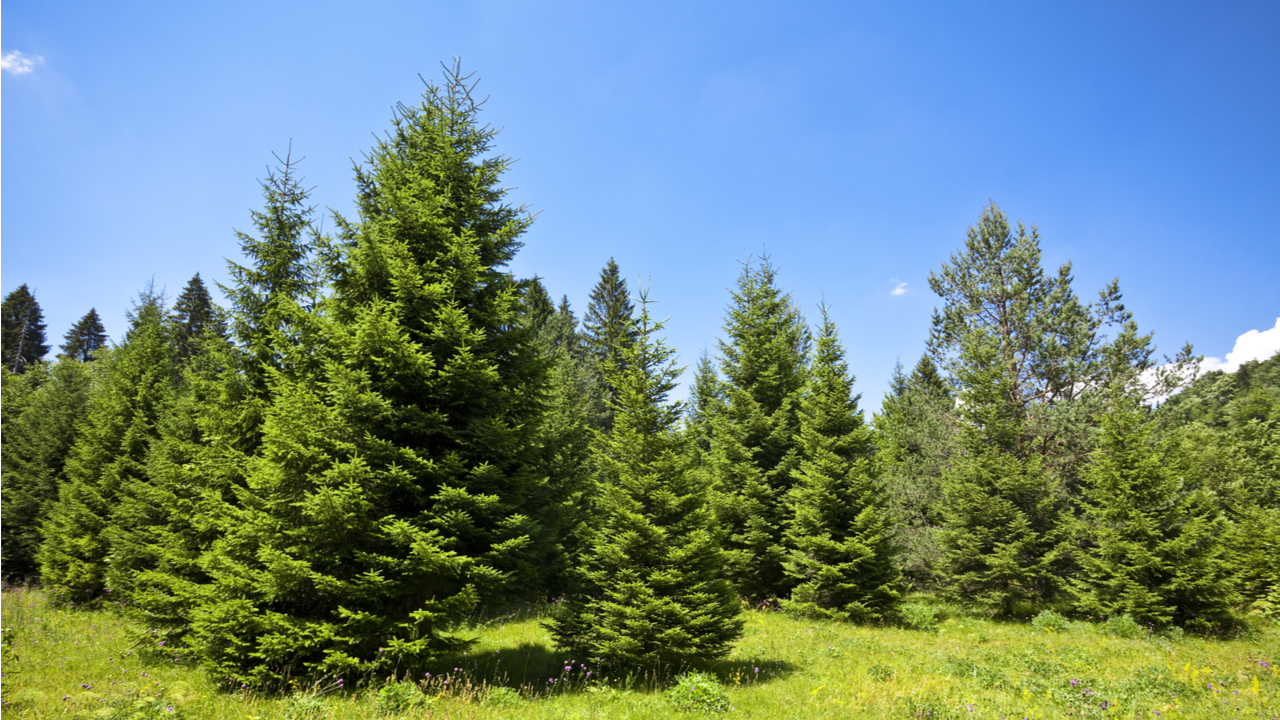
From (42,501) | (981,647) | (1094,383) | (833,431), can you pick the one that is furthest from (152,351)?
(1094,383)

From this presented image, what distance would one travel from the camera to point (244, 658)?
7.61 meters

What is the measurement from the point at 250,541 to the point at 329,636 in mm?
2224

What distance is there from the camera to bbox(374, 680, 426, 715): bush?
628 cm

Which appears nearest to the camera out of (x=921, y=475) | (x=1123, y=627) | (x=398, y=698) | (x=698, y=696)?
(x=398, y=698)

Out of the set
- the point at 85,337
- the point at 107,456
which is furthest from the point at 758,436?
the point at 85,337

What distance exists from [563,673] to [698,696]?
280 centimetres

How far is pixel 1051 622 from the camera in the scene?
16.4 m

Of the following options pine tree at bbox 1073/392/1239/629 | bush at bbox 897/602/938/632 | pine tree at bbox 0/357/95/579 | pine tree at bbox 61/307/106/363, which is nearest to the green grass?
pine tree at bbox 1073/392/1239/629

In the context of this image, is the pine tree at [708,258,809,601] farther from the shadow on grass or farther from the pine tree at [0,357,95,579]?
the pine tree at [0,357,95,579]

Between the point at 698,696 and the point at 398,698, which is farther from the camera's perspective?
the point at 698,696

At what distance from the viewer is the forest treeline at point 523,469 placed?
773 centimetres

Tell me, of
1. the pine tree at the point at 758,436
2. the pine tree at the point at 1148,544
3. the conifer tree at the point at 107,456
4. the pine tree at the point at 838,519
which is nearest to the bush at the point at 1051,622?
the pine tree at the point at 1148,544

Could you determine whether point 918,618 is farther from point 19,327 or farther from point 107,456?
point 19,327

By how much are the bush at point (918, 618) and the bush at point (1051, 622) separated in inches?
134
